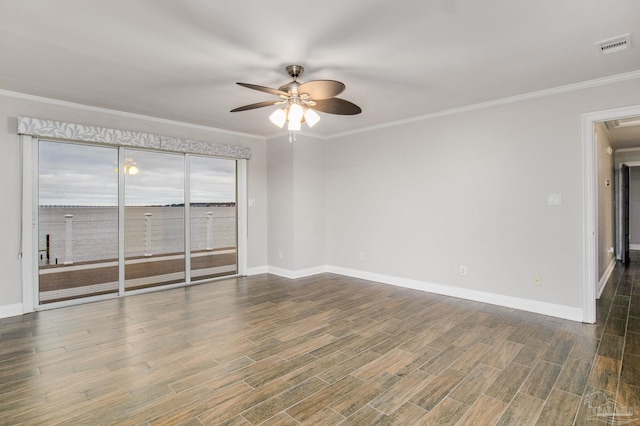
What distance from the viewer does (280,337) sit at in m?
3.18

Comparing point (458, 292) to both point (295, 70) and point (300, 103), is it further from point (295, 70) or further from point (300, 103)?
point (295, 70)

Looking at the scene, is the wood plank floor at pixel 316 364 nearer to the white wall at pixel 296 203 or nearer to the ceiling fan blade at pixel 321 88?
the white wall at pixel 296 203

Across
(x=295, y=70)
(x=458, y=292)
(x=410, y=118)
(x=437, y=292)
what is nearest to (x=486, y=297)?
(x=458, y=292)

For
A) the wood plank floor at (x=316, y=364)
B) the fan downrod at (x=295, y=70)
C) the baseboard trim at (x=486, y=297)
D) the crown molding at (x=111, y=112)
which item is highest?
the crown molding at (x=111, y=112)

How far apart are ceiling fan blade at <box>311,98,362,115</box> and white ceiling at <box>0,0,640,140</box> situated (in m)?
0.31

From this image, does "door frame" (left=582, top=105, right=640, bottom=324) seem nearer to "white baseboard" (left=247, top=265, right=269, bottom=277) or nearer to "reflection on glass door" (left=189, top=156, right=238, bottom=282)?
"white baseboard" (left=247, top=265, right=269, bottom=277)

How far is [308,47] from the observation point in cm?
262

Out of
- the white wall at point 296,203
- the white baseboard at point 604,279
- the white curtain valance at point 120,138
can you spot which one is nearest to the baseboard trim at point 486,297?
the white wall at point 296,203

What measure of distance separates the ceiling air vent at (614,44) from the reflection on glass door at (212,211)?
4958 mm

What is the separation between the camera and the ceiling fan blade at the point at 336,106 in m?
2.96

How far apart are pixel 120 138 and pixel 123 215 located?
3.40 ft

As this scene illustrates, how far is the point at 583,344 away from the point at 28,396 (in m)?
4.32

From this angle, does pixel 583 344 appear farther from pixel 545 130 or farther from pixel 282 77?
pixel 282 77

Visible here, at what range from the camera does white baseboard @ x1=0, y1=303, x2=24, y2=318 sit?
147 inches
